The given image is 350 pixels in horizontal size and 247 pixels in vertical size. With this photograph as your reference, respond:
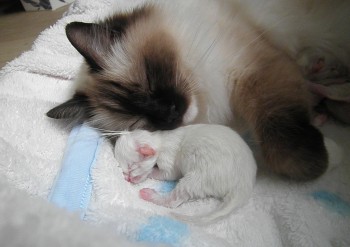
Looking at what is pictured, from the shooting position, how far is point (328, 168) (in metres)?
1.20

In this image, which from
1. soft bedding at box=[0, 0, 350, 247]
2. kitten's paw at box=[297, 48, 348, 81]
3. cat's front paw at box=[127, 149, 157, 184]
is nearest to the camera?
soft bedding at box=[0, 0, 350, 247]

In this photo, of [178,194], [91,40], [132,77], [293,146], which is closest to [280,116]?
[293,146]

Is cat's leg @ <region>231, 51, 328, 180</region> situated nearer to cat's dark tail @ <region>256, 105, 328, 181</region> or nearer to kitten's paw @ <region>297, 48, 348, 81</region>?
cat's dark tail @ <region>256, 105, 328, 181</region>

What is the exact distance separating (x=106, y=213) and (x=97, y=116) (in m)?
0.47

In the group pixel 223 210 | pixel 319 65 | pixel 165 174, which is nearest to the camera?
pixel 223 210

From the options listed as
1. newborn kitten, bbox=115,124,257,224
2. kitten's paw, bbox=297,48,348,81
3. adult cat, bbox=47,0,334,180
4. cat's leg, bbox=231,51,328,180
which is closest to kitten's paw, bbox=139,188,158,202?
newborn kitten, bbox=115,124,257,224

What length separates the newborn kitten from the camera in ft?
3.67

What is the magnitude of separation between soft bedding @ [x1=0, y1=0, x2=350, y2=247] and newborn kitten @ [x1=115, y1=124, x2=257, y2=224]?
0.04 meters

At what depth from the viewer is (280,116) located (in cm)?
119

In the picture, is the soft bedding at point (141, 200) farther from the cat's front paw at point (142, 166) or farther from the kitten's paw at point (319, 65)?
the kitten's paw at point (319, 65)

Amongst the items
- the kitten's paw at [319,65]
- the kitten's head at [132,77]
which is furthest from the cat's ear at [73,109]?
the kitten's paw at [319,65]

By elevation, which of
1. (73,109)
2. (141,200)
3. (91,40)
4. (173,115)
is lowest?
(141,200)

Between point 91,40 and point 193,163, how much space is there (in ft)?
1.90

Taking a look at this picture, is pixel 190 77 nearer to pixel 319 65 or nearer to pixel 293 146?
pixel 293 146
